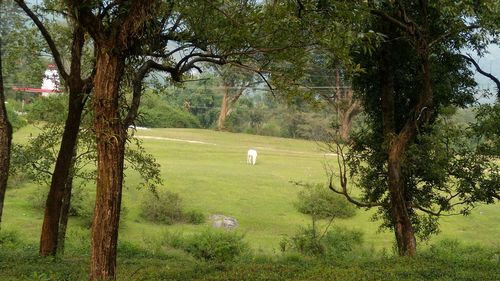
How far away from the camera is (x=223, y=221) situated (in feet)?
84.5

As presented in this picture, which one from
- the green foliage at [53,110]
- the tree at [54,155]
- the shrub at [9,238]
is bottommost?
the shrub at [9,238]

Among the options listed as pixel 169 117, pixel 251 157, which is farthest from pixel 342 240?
pixel 169 117

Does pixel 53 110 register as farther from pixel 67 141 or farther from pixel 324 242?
pixel 324 242

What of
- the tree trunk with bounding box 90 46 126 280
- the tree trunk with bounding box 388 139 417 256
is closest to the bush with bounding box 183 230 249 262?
the tree trunk with bounding box 388 139 417 256

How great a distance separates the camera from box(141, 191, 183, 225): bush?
2575 cm

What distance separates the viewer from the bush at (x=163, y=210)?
2575 centimetres

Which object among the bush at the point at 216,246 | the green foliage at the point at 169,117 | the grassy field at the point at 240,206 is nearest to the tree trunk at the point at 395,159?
the grassy field at the point at 240,206

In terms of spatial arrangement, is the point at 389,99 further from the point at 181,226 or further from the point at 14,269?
the point at 181,226

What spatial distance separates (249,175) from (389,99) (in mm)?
21871

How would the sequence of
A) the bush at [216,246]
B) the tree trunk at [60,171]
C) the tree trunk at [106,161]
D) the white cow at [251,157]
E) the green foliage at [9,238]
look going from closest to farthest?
the tree trunk at [106,161]
the tree trunk at [60,171]
the green foliage at [9,238]
the bush at [216,246]
the white cow at [251,157]

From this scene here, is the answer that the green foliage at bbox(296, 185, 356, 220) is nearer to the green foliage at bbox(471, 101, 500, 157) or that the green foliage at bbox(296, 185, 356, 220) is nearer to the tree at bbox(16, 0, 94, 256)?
the green foliage at bbox(471, 101, 500, 157)

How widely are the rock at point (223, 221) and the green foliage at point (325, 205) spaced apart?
4143mm

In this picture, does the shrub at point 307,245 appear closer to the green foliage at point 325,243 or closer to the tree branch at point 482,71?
the green foliage at point 325,243

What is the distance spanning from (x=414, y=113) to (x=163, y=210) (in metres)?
15.6
